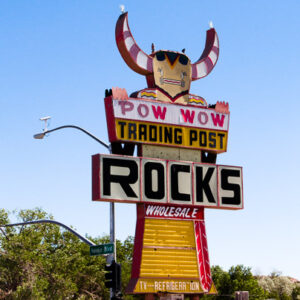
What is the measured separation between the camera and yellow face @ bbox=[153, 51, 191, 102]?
28484mm

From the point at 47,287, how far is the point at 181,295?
90.3ft

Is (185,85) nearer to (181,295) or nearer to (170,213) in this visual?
(170,213)

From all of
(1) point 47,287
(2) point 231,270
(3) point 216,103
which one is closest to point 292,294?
(2) point 231,270

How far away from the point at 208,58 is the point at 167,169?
19.7ft

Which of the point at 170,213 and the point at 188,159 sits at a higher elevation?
the point at 188,159

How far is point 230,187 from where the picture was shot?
29500 millimetres

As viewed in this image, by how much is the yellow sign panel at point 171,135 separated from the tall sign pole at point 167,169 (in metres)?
0.04

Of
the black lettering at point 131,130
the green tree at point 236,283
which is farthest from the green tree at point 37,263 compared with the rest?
the black lettering at point 131,130

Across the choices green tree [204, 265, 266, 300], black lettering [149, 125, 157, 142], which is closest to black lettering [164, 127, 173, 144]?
black lettering [149, 125, 157, 142]

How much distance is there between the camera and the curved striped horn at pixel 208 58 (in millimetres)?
29700

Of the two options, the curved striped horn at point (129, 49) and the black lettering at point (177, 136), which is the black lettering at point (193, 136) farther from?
the curved striped horn at point (129, 49)

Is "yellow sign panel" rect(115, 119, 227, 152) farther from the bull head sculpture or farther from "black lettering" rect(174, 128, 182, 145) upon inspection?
the bull head sculpture

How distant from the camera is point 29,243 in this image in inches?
2037

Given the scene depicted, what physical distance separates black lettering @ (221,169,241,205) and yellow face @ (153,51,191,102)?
410cm
